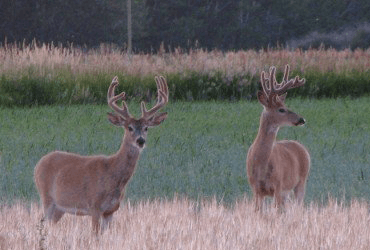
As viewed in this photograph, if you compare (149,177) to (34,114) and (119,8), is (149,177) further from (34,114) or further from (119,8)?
(119,8)

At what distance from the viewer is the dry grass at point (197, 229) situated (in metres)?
7.81

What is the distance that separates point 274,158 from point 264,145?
0.55ft

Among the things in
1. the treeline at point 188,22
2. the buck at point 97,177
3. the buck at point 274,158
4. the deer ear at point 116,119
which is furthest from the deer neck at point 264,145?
the treeline at point 188,22

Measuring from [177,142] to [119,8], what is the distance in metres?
35.2

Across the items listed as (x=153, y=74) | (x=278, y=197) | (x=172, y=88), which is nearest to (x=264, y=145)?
(x=278, y=197)

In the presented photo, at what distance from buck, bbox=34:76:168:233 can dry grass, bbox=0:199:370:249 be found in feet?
0.61

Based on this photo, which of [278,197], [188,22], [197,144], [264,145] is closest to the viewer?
[278,197]

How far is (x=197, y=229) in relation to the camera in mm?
8688

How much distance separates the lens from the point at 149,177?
1281 cm

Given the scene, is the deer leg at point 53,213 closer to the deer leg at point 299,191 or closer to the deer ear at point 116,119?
the deer ear at point 116,119

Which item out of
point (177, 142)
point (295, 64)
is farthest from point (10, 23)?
point (177, 142)

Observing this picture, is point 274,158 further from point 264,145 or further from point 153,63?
point 153,63

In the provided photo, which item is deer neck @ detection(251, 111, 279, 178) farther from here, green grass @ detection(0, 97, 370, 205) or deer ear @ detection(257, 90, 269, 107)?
green grass @ detection(0, 97, 370, 205)

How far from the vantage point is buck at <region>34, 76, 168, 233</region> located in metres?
8.24
